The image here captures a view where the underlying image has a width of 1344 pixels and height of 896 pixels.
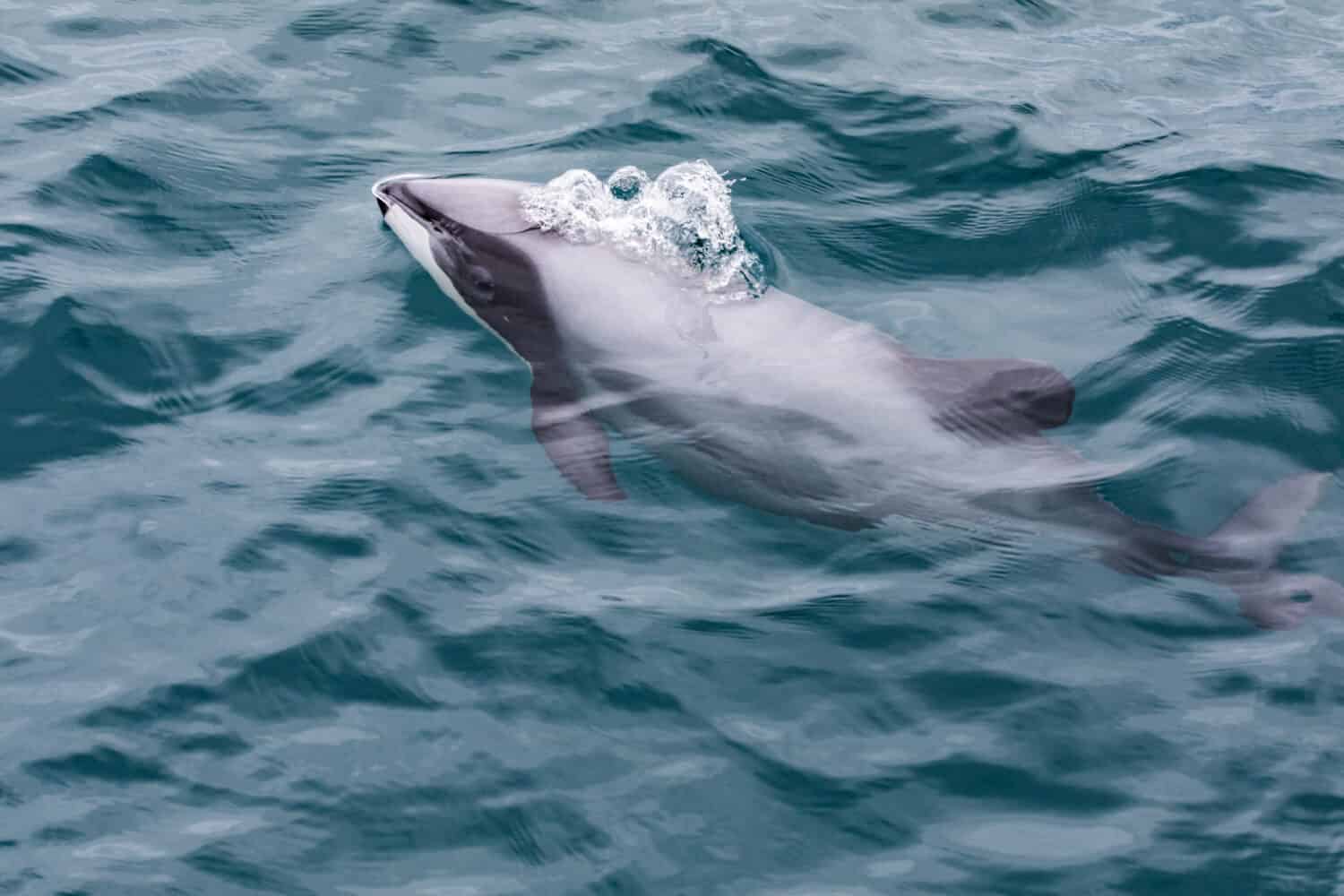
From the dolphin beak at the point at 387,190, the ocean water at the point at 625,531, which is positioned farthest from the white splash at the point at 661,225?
the dolphin beak at the point at 387,190

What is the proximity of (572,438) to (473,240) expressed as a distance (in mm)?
1912

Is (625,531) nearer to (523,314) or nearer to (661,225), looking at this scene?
(523,314)

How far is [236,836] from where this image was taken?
681 centimetres

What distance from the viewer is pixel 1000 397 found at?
357 inches

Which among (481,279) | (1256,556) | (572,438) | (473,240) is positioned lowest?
(1256,556)

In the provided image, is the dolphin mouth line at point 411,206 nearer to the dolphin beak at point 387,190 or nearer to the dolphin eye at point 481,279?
the dolphin beak at point 387,190

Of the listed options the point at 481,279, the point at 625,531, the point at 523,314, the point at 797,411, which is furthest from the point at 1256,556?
the point at 481,279

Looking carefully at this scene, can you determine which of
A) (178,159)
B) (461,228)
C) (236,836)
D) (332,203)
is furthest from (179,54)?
(236,836)

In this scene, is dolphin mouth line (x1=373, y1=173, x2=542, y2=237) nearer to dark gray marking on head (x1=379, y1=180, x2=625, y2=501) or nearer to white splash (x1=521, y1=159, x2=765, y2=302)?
dark gray marking on head (x1=379, y1=180, x2=625, y2=501)

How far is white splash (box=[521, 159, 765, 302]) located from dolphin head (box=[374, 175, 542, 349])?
23cm

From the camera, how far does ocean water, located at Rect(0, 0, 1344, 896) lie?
6.82 meters

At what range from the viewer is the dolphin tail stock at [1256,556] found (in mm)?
7891

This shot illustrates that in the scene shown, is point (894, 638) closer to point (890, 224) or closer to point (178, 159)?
point (890, 224)

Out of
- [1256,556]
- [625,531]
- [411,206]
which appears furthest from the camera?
[411,206]
